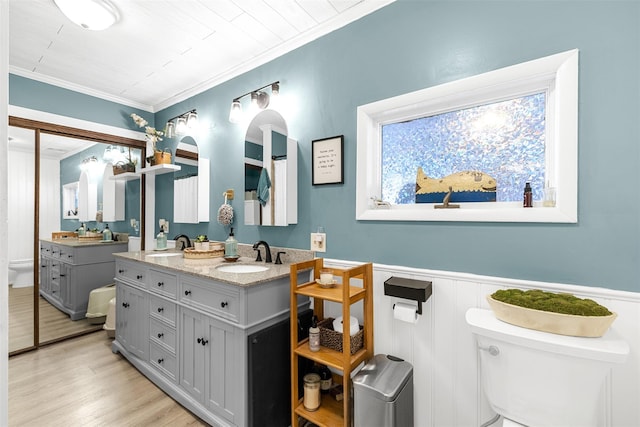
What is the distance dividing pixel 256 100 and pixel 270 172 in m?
0.62

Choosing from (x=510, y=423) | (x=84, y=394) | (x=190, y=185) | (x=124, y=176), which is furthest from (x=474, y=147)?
(x=124, y=176)

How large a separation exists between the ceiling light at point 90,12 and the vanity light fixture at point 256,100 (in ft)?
2.91

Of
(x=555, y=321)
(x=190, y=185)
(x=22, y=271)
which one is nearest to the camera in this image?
(x=555, y=321)

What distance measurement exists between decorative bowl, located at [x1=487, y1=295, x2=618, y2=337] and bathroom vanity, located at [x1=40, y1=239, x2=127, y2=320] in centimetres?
367

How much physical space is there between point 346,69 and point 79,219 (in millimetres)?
3039

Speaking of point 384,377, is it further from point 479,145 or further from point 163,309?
point 163,309

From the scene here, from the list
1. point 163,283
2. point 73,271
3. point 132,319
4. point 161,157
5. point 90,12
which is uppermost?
point 90,12

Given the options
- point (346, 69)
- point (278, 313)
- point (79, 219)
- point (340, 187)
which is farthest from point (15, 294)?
point (346, 69)

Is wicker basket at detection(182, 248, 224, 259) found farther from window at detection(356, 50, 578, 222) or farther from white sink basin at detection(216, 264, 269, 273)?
window at detection(356, 50, 578, 222)

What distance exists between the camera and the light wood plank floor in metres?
1.69

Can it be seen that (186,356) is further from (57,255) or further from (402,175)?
(57,255)

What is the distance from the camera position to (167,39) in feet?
6.65

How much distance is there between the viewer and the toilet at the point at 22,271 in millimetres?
2378

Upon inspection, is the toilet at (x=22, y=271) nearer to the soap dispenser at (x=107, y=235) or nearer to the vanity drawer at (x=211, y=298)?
the soap dispenser at (x=107, y=235)
